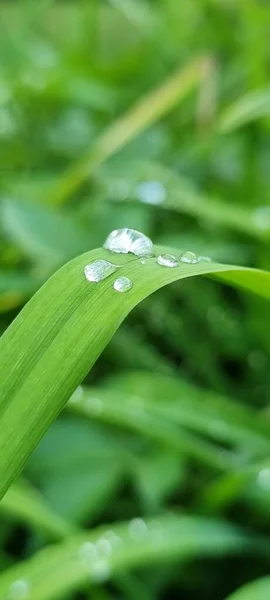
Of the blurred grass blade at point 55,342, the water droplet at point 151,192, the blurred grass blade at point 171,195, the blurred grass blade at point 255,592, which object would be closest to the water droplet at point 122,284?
the blurred grass blade at point 55,342

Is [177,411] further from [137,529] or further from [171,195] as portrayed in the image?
[171,195]

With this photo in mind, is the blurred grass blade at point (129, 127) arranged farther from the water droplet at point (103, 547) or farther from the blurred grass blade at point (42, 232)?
the water droplet at point (103, 547)

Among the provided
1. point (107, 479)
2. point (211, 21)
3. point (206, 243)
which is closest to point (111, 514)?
point (107, 479)

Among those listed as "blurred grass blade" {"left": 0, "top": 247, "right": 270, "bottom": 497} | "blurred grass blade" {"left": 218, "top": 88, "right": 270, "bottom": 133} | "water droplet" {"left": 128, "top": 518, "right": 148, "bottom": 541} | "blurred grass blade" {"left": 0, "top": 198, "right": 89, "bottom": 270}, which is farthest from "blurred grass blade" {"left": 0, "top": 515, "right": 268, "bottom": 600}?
"blurred grass blade" {"left": 218, "top": 88, "right": 270, "bottom": 133}

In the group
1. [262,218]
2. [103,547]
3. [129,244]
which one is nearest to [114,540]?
[103,547]

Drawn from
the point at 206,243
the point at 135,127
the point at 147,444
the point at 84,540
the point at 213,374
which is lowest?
the point at 84,540

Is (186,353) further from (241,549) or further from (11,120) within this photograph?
(11,120)

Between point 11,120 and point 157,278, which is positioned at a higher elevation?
point 11,120

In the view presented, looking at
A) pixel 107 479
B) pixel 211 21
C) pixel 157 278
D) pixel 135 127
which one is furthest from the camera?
pixel 211 21
